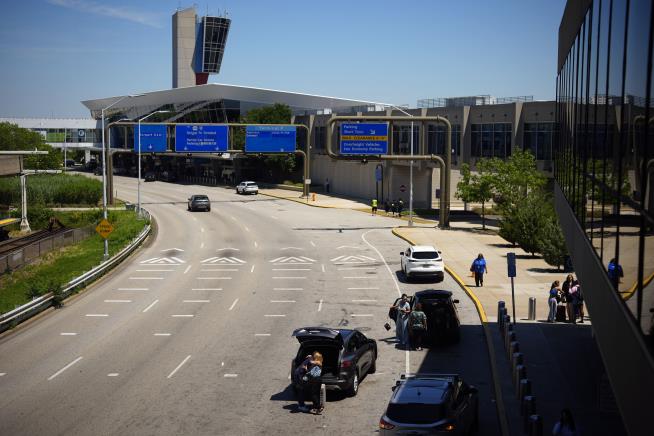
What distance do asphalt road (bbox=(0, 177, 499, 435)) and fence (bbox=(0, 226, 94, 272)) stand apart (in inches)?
247

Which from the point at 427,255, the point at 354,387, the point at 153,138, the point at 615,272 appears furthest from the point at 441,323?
the point at 153,138

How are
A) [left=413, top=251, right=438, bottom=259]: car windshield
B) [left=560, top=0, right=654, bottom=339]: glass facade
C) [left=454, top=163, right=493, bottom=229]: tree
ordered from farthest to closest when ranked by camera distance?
[left=454, top=163, right=493, bottom=229]: tree → [left=413, top=251, right=438, bottom=259]: car windshield → [left=560, top=0, right=654, bottom=339]: glass facade

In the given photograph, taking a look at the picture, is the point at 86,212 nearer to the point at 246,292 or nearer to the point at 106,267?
the point at 106,267

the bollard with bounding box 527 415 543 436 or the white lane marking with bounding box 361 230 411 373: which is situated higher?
the bollard with bounding box 527 415 543 436

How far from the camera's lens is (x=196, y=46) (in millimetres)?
181500

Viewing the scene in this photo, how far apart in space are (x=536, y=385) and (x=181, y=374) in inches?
360

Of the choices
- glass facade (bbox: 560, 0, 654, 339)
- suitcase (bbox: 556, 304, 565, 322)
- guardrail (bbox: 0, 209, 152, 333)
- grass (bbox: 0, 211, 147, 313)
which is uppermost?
glass facade (bbox: 560, 0, 654, 339)

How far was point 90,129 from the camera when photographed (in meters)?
187

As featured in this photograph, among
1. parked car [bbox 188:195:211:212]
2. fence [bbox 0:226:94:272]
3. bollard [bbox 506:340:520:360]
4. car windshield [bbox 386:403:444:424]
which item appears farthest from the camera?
parked car [bbox 188:195:211:212]

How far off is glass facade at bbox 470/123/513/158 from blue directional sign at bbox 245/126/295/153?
734 inches

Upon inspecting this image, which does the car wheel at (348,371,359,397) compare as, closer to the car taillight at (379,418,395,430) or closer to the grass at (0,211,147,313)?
Result: the car taillight at (379,418,395,430)

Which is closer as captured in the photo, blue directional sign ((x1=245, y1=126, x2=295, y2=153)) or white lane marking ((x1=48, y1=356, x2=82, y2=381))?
white lane marking ((x1=48, y1=356, x2=82, y2=381))

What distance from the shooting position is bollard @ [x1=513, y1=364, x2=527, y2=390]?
64.1ft

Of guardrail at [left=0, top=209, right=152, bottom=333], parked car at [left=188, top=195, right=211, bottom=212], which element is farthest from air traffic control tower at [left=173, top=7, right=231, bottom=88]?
guardrail at [left=0, top=209, right=152, bottom=333]
